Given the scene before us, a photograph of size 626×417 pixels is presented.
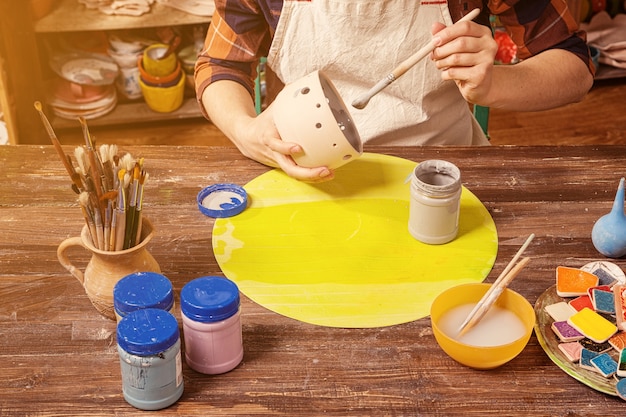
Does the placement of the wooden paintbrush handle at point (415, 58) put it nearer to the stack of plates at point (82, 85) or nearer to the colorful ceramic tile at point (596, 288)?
the colorful ceramic tile at point (596, 288)

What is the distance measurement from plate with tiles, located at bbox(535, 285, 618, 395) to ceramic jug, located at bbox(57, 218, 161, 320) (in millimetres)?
567

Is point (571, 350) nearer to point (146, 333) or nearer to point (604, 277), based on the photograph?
point (604, 277)

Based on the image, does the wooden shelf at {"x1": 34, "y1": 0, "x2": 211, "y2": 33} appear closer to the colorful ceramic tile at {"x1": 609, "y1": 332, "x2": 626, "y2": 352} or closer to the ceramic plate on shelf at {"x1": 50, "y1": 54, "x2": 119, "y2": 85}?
the ceramic plate on shelf at {"x1": 50, "y1": 54, "x2": 119, "y2": 85}

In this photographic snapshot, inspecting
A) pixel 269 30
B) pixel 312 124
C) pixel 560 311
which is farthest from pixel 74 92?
pixel 560 311

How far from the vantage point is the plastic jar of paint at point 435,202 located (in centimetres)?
129

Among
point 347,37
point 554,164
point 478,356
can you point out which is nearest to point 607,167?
point 554,164

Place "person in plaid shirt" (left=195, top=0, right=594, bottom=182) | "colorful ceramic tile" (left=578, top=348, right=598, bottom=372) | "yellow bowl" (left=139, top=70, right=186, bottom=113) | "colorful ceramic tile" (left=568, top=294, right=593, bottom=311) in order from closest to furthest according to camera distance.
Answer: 1. "colorful ceramic tile" (left=578, top=348, right=598, bottom=372)
2. "colorful ceramic tile" (left=568, top=294, right=593, bottom=311)
3. "person in plaid shirt" (left=195, top=0, right=594, bottom=182)
4. "yellow bowl" (left=139, top=70, right=186, bottom=113)

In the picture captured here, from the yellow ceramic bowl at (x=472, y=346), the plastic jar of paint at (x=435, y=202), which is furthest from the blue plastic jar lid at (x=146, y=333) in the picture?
the plastic jar of paint at (x=435, y=202)

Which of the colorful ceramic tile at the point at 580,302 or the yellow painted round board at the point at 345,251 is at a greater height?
the colorful ceramic tile at the point at 580,302

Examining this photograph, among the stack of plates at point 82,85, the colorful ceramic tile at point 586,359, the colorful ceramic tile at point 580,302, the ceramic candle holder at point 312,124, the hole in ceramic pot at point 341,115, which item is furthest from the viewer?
the stack of plates at point 82,85

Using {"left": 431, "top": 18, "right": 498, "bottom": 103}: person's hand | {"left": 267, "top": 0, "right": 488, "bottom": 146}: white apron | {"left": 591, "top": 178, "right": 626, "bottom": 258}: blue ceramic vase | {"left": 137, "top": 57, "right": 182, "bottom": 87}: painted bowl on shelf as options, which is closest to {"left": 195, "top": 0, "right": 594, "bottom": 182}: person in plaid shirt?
{"left": 267, "top": 0, "right": 488, "bottom": 146}: white apron

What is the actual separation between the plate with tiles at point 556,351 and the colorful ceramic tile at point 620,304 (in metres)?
0.05

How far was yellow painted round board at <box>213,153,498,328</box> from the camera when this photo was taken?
1201 millimetres

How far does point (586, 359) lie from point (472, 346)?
166 millimetres
